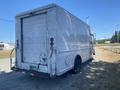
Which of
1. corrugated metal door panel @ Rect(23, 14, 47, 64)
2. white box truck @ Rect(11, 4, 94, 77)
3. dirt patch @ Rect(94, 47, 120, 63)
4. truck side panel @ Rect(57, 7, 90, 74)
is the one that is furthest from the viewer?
dirt patch @ Rect(94, 47, 120, 63)

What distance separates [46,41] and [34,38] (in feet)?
2.46

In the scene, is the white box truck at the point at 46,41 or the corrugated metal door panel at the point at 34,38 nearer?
the white box truck at the point at 46,41

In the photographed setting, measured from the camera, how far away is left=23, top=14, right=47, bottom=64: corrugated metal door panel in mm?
5891

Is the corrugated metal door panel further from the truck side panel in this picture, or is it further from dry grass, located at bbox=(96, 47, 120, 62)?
dry grass, located at bbox=(96, 47, 120, 62)

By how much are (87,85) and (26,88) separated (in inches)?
102

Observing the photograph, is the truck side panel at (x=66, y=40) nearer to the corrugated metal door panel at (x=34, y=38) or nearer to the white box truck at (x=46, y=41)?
the white box truck at (x=46, y=41)

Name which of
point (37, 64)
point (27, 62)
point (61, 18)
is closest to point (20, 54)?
point (27, 62)

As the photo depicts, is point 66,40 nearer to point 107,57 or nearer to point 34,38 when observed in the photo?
point 34,38

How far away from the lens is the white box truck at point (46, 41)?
5.45 m

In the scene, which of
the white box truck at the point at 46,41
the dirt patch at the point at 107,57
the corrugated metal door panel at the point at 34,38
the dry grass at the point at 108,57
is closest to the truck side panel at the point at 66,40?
the white box truck at the point at 46,41

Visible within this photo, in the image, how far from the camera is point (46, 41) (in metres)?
5.70

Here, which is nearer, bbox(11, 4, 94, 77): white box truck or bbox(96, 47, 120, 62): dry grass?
bbox(11, 4, 94, 77): white box truck

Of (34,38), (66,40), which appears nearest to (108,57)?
(66,40)

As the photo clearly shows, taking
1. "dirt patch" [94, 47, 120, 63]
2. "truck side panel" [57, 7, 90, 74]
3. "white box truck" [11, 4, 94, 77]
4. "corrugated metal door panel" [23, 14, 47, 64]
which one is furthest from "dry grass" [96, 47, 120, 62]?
"corrugated metal door panel" [23, 14, 47, 64]
